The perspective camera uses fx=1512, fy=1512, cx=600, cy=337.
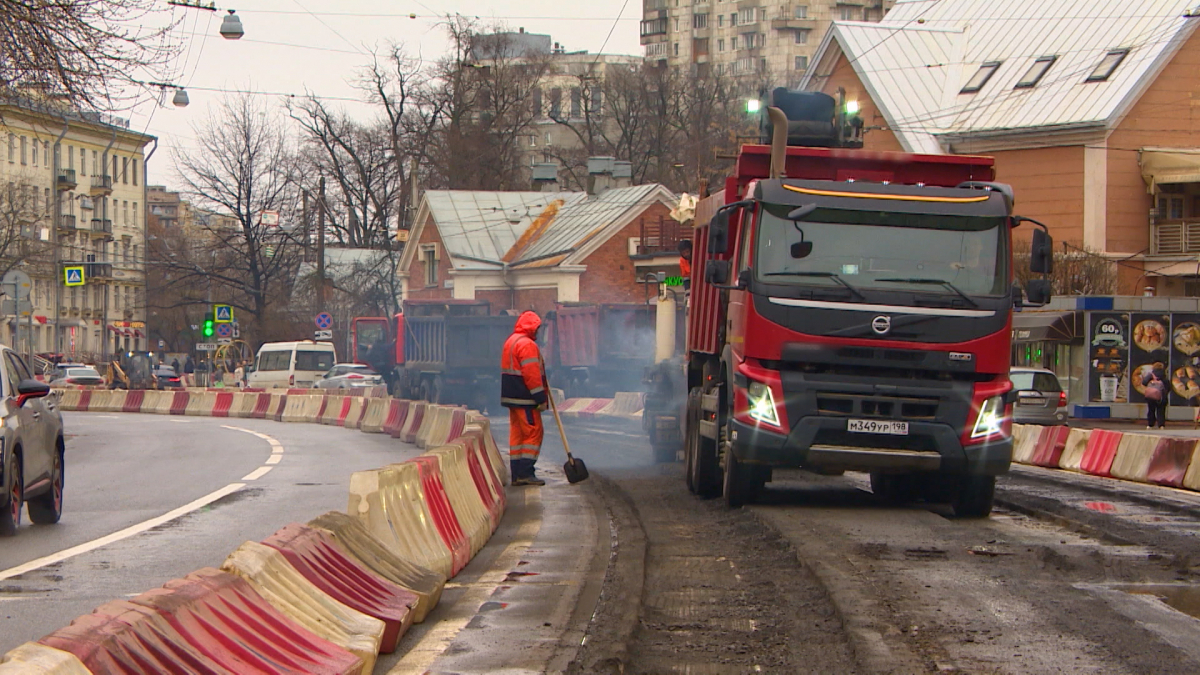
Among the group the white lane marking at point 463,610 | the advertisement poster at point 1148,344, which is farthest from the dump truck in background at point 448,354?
the white lane marking at point 463,610

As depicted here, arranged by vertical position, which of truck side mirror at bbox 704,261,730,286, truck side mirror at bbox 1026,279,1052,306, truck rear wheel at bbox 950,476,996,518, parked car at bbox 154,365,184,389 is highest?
truck side mirror at bbox 704,261,730,286

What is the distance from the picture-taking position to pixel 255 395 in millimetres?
38438

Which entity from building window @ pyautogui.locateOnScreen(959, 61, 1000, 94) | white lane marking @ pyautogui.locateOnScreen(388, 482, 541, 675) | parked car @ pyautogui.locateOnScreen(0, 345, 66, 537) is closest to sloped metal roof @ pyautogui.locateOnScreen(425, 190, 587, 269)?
building window @ pyautogui.locateOnScreen(959, 61, 1000, 94)

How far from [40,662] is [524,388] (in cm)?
1105

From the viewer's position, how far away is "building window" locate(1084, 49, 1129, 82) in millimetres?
45000

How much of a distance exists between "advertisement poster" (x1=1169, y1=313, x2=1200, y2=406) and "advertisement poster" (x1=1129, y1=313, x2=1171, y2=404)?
6.5 inches

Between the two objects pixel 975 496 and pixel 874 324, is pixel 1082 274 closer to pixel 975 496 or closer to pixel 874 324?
pixel 975 496

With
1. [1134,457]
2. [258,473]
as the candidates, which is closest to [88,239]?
[258,473]

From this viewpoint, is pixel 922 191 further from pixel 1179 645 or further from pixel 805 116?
pixel 1179 645

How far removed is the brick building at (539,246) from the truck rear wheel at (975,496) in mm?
41767

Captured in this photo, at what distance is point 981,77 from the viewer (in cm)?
4847

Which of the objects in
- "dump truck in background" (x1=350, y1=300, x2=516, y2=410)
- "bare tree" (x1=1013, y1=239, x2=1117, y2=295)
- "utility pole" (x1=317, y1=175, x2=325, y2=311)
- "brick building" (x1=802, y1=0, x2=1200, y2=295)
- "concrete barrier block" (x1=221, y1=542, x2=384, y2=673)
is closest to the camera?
"concrete barrier block" (x1=221, y1=542, x2=384, y2=673)

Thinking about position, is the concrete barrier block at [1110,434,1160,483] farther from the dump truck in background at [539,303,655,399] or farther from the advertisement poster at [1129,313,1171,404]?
the dump truck in background at [539,303,655,399]

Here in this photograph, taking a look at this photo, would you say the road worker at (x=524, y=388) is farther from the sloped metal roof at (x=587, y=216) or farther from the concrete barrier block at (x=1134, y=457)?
the sloped metal roof at (x=587, y=216)
